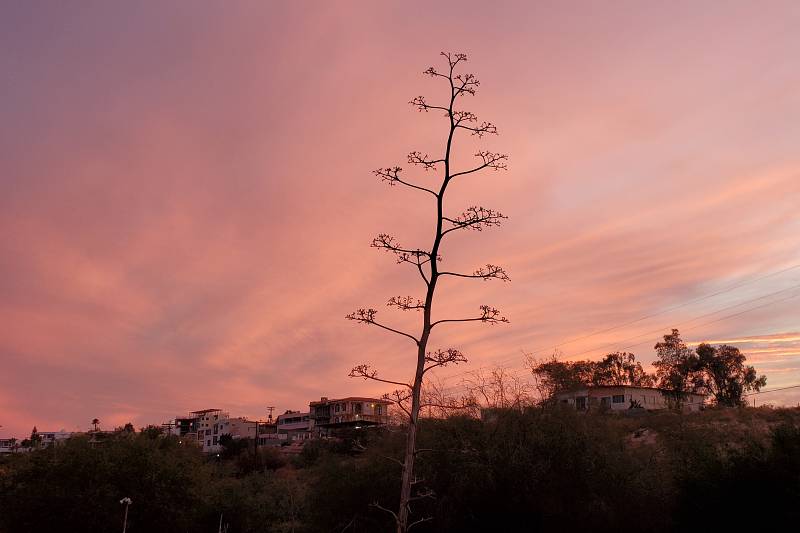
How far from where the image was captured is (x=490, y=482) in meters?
26.5

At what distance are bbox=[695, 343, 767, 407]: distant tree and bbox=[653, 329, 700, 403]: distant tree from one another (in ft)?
3.53

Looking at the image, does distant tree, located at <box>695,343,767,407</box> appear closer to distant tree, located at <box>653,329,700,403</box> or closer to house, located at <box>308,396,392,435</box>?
distant tree, located at <box>653,329,700,403</box>

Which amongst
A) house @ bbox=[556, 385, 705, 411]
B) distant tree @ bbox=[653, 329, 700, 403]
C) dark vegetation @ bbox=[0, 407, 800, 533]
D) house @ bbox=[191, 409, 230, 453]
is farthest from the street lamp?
house @ bbox=[191, 409, 230, 453]

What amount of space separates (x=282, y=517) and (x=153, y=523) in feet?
40.4

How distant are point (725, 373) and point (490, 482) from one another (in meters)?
75.7

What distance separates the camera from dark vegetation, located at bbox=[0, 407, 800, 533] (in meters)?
24.1

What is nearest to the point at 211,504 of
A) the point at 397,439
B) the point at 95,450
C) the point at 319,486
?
the point at 95,450

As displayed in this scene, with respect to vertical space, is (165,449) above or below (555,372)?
below

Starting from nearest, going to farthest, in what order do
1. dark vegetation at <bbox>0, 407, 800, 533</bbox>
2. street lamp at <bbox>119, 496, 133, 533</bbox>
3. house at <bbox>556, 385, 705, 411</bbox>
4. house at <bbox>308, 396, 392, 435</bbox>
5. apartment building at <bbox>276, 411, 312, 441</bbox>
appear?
dark vegetation at <bbox>0, 407, 800, 533</bbox> → street lamp at <bbox>119, 496, 133, 533</bbox> → house at <bbox>556, 385, 705, 411</bbox> → house at <bbox>308, 396, 392, 435</bbox> → apartment building at <bbox>276, 411, 312, 441</bbox>

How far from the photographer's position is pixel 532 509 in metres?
26.5

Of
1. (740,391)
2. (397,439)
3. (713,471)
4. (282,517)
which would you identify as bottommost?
(282,517)

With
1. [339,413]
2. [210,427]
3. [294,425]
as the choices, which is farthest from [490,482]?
[210,427]

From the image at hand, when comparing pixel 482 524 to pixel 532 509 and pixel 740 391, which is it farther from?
pixel 740 391

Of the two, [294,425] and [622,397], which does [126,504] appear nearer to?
[622,397]
